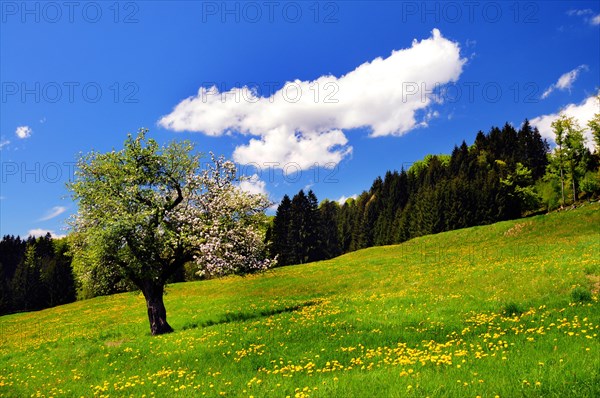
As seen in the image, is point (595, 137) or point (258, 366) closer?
point (258, 366)

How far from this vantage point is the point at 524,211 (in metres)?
98.5

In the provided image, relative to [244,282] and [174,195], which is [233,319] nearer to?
[174,195]

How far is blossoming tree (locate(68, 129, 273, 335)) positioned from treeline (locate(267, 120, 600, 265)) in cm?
4523

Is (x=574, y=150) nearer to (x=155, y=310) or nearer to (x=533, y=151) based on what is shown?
(x=533, y=151)

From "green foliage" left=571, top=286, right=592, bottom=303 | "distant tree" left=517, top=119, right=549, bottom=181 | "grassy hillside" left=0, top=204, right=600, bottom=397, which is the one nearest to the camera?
"grassy hillside" left=0, top=204, right=600, bottom=397

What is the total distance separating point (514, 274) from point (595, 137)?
165ft

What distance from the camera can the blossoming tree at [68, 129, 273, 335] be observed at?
21453 mm

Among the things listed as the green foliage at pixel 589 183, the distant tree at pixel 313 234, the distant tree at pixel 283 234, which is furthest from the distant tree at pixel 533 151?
the distant tree at pixel 283 234

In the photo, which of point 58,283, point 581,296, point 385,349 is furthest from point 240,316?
point 58,283

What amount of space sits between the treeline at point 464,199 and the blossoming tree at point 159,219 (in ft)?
148

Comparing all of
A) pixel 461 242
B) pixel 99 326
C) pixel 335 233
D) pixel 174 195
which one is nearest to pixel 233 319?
pixel 174 195

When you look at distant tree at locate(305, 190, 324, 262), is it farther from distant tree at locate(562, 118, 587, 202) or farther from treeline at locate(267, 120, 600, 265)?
distant tree at locate(562, 118, 587, 202)

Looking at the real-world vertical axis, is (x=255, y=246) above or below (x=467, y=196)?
below

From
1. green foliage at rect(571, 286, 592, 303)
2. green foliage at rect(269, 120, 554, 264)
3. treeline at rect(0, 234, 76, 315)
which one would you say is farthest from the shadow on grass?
treeline at rect(0, 234, 76, 315)
